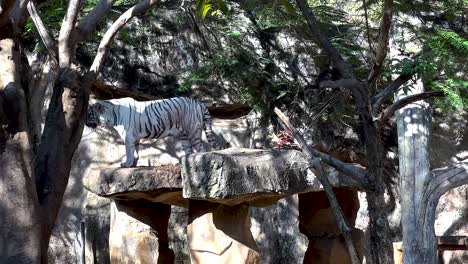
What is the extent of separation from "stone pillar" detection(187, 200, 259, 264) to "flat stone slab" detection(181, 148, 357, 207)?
36cm

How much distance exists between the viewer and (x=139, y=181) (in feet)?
22.4

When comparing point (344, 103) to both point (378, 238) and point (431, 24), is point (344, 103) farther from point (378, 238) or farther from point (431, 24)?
point (378, 238)

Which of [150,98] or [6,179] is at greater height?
[150,98]

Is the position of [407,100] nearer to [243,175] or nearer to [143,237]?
[243,175]

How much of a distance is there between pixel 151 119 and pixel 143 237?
118 centimetres

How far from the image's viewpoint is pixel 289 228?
9.88 metres

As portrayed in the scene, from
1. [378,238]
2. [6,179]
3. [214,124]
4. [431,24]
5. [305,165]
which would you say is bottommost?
[378,238]

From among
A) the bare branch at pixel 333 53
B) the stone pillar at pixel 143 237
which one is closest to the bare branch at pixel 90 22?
the bare branch at pixel 333 53

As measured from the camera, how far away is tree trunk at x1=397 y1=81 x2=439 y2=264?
5246 millimetres

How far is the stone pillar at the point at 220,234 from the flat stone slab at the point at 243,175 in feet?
1.19

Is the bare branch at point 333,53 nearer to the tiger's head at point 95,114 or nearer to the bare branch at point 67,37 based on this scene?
the bare branch at point 67,37

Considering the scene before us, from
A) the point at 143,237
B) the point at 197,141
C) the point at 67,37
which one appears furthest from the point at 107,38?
the point at 143,237

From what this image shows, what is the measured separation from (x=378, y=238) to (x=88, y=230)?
6.44 meters

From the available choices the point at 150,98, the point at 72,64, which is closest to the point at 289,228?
the point at 150,98
